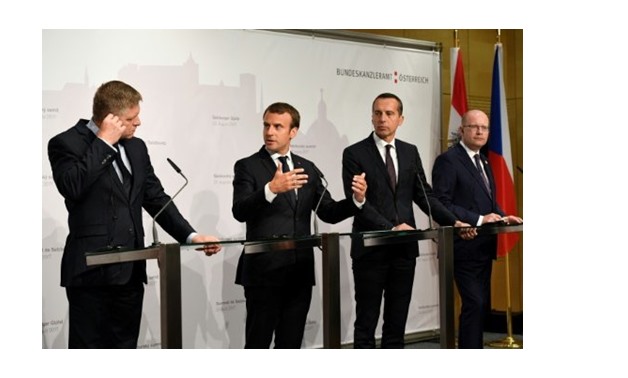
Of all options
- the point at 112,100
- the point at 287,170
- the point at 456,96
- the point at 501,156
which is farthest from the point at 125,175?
the point at 501,156

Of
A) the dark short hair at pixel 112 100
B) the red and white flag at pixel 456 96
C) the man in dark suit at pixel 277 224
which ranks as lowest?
the man in dark suit at pixel 277 224

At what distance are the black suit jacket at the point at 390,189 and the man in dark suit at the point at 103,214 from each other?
162 cm

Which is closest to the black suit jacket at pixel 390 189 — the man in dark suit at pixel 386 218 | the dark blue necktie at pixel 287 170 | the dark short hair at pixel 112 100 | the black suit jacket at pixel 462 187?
the man in dark suit at pixel 386 218

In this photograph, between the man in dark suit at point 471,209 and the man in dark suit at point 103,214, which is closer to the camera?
the man in dark suit at point 103,214

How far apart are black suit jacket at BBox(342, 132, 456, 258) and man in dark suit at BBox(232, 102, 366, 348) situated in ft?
1.76

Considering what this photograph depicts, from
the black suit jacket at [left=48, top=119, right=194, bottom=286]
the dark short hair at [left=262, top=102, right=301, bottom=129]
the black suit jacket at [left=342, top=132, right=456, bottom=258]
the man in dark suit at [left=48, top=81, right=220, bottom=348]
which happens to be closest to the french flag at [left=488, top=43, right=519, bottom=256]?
the black suit jacket at [left=342, top=132, right=456, bottom=258]

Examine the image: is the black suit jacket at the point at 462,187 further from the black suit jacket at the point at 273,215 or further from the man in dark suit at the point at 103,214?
the man in dark suit at the point at 103,214

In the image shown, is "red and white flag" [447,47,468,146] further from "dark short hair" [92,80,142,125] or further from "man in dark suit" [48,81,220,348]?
"dark short hair" [92,80,142,125]

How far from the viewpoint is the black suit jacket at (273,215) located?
5.00 meters

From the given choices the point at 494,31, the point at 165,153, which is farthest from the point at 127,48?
the point at 494,31

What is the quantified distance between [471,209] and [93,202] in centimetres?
288

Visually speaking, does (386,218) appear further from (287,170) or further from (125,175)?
(125,175)

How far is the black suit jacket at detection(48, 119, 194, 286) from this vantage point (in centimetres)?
434

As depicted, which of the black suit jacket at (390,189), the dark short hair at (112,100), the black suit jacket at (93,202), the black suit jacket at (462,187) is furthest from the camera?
the black suit jacket at (462,187)
